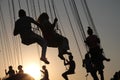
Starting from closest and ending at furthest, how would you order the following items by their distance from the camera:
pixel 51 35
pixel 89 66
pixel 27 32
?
1. pixel 27 32
2. pixel 51 35
3. pixel 89 66

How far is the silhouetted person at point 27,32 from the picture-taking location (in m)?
14.5

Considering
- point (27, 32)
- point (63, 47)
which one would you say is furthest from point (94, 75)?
point (27, 32)

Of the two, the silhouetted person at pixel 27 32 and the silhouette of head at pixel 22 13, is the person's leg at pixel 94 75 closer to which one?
the silhouetted person at pixel 27 32

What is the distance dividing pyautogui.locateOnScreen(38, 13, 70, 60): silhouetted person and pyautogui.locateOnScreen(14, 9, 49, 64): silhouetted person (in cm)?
62

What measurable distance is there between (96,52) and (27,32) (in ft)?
11.7

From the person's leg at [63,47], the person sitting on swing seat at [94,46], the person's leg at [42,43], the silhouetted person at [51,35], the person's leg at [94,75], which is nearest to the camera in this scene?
the person's leg at [42,43]

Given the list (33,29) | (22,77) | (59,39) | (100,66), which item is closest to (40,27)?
(33,29)

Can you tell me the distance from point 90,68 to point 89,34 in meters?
1.61

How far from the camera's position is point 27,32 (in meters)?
14.5

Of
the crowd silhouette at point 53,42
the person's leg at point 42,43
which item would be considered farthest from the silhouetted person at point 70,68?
the person's leg at point 42,43

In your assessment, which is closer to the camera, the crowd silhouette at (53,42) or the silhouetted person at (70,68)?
the crowd silhouette at (53,42)

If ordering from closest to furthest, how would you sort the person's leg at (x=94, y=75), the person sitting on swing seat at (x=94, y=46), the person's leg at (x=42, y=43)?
the person's leg at (x=42, y=43) < the person sitting on swing seat at (x=94, y=46) < the person's leg at (x=94, y=75)

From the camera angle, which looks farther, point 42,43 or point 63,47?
point 63,47

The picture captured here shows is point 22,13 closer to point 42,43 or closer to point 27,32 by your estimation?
point 27,32
